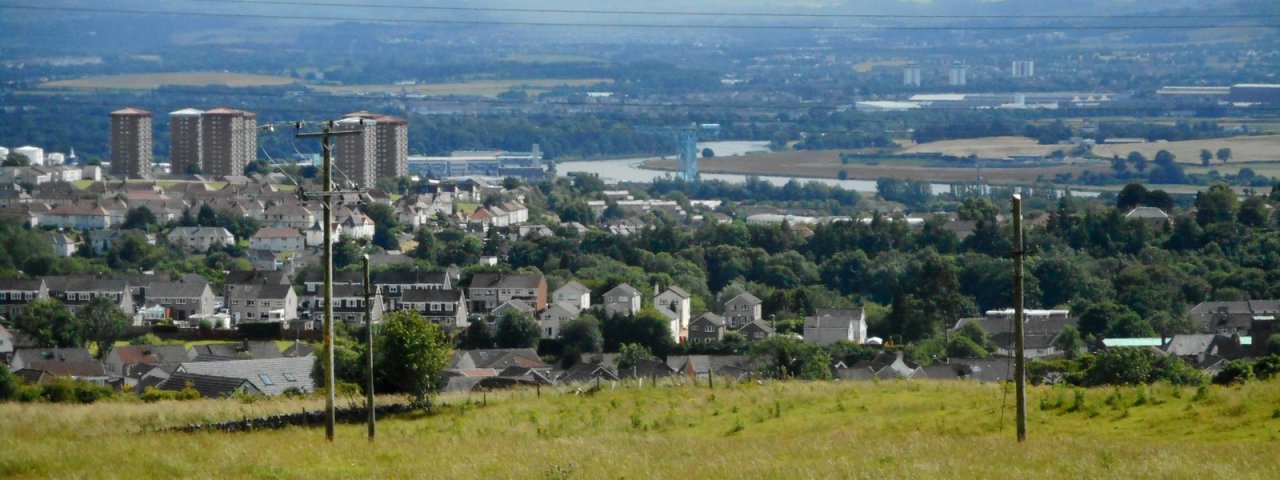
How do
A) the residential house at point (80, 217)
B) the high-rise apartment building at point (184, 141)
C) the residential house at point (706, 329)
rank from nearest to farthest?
1. the residential house at point (706, 329)
2. the residential house at point (80, 217)
3. the high-rise apartment building at point (184, 141)

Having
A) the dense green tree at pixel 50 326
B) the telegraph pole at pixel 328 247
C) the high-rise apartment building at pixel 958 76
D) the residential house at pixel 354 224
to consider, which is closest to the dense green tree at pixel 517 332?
the dense green tree at pixel 50 326

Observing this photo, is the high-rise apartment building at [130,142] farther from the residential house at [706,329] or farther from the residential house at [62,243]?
the residential house at [706,329]

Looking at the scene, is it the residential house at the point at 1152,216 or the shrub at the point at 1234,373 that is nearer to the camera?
the shrub at the point at 1234,373

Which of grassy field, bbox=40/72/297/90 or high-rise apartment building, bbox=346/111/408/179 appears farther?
grassy field, bbox=40/72/297/90

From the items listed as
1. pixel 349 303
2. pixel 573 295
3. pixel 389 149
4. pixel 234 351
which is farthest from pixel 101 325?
pixel 389 149

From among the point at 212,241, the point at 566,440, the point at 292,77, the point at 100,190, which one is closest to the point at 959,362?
the point at 566,440

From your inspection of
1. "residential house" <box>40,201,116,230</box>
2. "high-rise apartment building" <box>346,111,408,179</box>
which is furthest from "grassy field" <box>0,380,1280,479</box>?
"high-rise apartment building" <box>346,111,408,179</box>

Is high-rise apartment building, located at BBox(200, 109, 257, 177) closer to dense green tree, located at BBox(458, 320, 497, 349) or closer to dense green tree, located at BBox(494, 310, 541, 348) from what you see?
dense green tree, located at BBox(458, 320, 497, 349)
